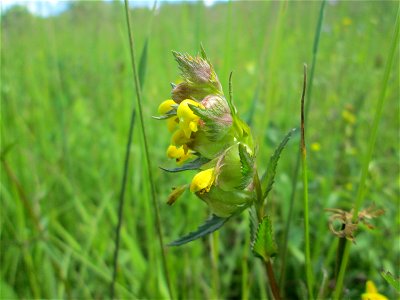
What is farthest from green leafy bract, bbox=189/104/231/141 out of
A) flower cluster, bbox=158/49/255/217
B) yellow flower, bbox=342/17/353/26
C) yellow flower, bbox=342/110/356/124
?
yellow flower, bbox=342/17/353/26

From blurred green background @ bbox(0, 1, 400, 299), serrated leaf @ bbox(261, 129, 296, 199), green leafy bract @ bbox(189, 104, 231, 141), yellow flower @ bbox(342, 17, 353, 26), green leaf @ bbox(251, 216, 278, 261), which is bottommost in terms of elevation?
blurred green background @ bbox(0, 1, 400, 299)

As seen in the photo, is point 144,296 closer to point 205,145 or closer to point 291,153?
point 205,145

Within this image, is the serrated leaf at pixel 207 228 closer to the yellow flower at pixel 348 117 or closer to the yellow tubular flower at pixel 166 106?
the yellow tubular flower at pixel 166 106

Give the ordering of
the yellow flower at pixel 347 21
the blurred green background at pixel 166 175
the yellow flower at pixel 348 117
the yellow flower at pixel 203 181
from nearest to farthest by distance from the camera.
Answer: the yellow flower at pixel 203 181 → the blurred green background at pixel 166 175 → the yellow flower at pixel 348 117 → the yellow flower at pixel 347 21

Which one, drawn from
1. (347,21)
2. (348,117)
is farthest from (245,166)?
(347,21)

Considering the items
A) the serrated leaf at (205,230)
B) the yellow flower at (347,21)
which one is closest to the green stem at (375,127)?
the serrated leaf at (205,230)

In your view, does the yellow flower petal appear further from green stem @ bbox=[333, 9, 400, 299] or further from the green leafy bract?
green stem @ bbox=[333, 9, 400, 299]

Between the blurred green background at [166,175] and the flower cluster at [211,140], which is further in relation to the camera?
the blurred green background at [166,175]

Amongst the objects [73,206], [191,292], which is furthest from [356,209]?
[73,206]
